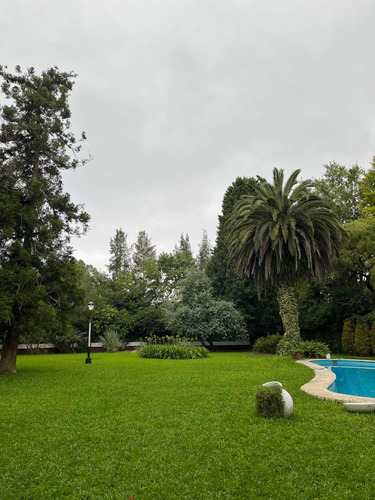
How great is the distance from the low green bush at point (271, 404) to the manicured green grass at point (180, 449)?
17 centimetres

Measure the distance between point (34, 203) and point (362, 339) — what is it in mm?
18477

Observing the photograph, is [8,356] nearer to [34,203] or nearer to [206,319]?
[34,203]

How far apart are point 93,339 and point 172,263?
13174 millimetres

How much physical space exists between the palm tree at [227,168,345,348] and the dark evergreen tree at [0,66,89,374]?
888 cm

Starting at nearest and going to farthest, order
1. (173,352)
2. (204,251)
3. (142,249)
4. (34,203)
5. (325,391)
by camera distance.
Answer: (325,391) < (34,203) < (173,352) < (142,249) < (204,251)

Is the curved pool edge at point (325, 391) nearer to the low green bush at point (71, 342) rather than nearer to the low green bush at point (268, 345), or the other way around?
the low green bush at point (268, 345)

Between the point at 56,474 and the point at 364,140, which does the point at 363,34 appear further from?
the point at 56,474

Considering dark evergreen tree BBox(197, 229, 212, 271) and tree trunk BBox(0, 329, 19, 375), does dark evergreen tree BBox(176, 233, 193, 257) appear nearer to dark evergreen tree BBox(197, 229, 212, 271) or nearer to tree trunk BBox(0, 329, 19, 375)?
dark evergreen tree BBox(197, 229, 212, 271)

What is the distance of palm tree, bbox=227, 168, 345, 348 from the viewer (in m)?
16.8

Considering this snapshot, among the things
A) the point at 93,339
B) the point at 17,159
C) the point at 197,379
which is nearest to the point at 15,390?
the point at 197,379

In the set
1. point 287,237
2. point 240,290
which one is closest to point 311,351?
point 287,237

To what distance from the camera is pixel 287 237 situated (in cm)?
1667

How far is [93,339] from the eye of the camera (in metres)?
27.1

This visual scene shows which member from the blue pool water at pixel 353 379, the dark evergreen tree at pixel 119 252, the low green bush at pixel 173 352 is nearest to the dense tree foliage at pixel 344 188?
the blue pool water at pixel 353 379
